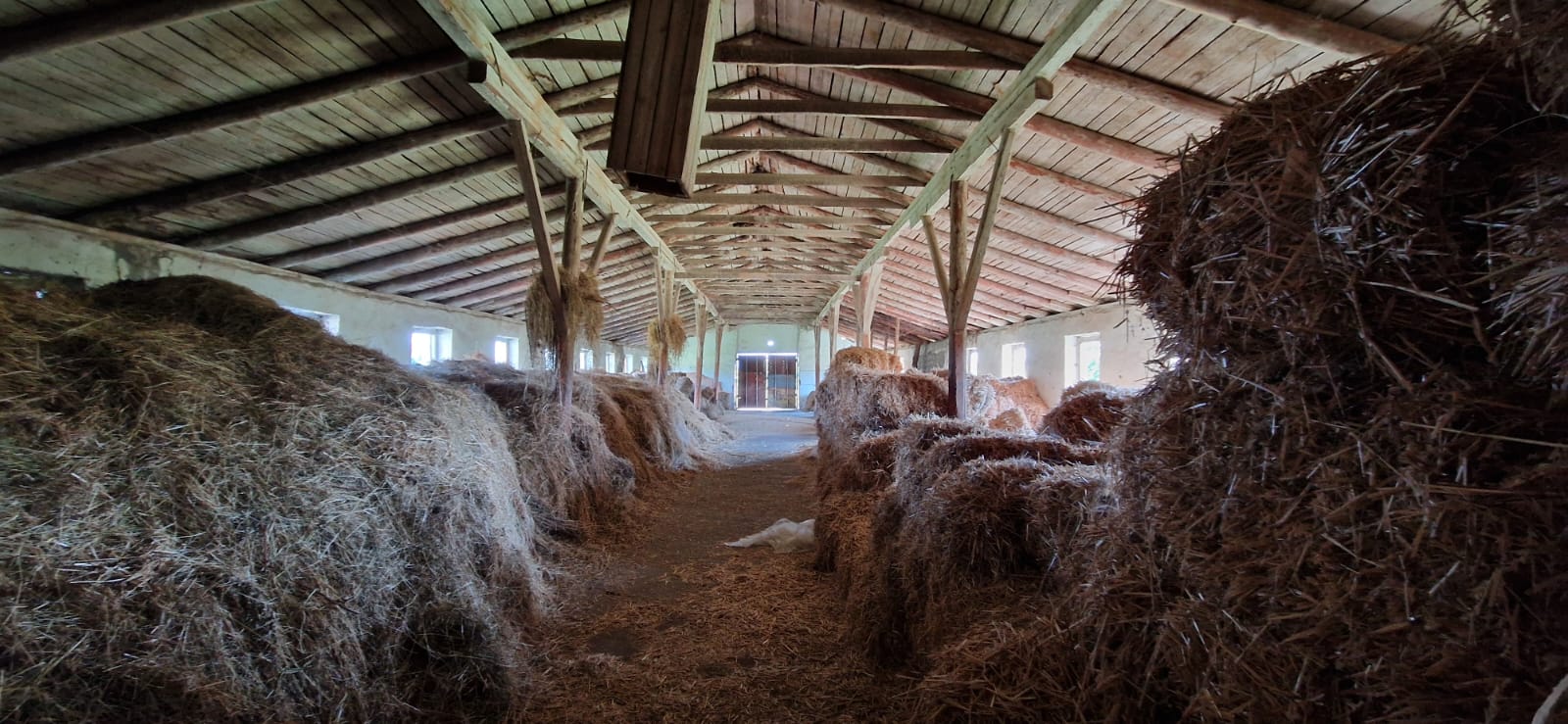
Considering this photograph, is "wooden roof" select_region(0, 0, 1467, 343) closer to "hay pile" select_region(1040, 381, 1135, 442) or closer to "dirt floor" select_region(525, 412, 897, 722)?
"hay pile" select_region(1040, 381, 1135, 442)

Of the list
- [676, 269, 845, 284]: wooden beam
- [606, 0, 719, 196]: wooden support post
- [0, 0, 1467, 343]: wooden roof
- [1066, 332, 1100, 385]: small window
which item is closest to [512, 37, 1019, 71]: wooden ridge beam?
[0, 0, 1467, 343]: wooden roof

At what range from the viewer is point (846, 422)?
610 cm

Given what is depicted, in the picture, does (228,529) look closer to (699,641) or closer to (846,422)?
(699,641)

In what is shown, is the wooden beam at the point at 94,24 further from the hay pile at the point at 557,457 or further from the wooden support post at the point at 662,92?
the hay pile at the point at 557,457

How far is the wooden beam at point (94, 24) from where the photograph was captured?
97.4 inches

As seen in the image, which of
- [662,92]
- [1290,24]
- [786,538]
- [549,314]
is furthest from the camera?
[549,314]

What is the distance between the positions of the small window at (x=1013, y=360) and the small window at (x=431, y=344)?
11623 millimetres

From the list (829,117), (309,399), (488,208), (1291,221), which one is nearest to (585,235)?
(488,208)

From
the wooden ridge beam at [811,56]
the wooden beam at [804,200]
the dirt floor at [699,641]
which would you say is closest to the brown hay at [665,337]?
the wooden beam at [804,200]

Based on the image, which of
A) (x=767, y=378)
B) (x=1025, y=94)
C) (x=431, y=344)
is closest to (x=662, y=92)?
(x=1025, y=94)

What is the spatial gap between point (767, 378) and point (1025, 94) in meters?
19.3

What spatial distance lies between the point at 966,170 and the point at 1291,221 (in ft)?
12.5

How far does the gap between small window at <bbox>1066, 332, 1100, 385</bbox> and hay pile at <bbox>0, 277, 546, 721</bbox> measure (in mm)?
9735

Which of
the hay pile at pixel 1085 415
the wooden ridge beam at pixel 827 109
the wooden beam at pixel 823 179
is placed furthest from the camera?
the wooden beam at pixel 823 179
